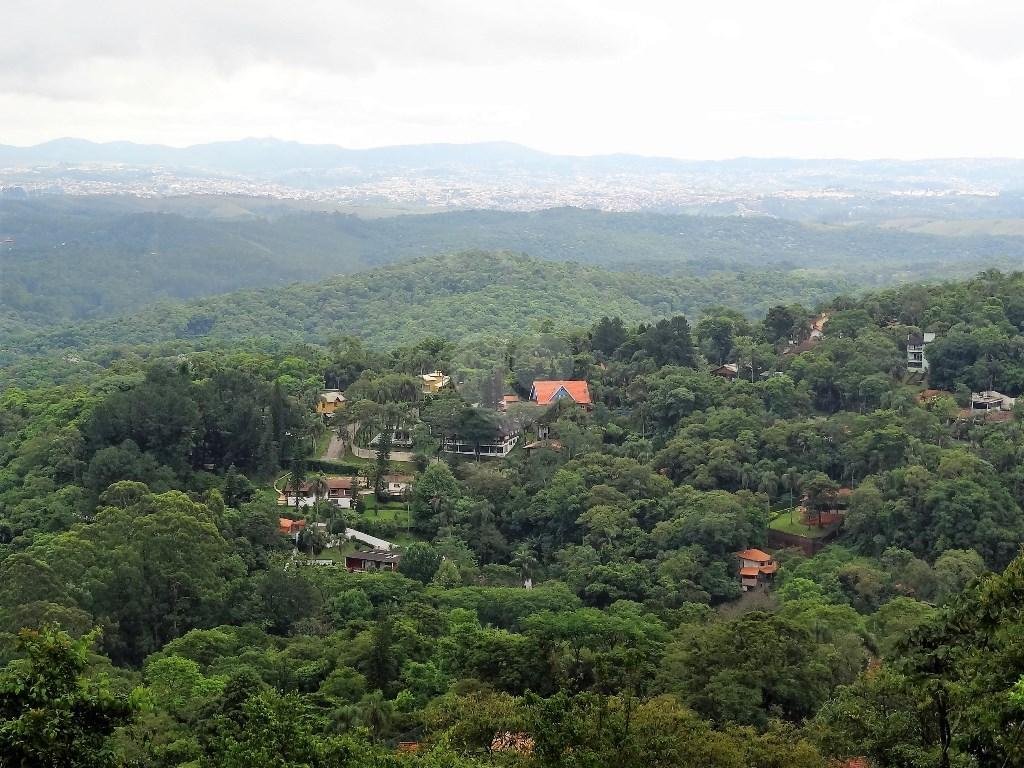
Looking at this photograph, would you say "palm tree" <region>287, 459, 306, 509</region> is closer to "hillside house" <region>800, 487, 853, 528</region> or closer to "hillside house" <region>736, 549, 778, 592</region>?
"hillside house" <region>736, 549, 778, 592</region>

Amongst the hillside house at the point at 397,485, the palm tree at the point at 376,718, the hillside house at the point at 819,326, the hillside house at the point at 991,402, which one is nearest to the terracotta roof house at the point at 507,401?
the hillside house at the point at 397,485

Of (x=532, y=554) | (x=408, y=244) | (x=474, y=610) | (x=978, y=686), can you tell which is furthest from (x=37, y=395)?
(x=408, y=244)

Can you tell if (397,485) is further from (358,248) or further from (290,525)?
(358,248)

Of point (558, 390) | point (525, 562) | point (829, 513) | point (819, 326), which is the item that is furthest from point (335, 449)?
point (819, 326)

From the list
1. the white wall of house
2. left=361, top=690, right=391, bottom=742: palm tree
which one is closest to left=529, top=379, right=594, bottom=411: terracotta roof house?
the white wall of house

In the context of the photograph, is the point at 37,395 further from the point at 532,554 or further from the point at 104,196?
the point at 104,196

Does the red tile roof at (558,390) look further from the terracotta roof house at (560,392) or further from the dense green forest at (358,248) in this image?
the dense green forest at (358,248)
